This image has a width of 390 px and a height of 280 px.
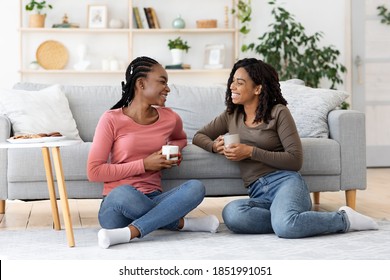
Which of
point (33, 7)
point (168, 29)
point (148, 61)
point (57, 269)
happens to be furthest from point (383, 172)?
point (57, 269)

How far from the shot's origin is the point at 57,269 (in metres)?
2.33

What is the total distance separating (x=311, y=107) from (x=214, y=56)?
2859 millimetres

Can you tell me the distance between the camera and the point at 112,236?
123 inches

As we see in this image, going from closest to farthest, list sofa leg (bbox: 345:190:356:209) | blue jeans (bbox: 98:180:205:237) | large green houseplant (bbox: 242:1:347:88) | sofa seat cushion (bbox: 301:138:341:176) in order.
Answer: blue jeans (bbox: 98:180:205:237), sofa seat cushion (bbox: 301:138:341:176), sofa leg (bbox: 345:190:356:209), large green houseplant (bbox: 242:1:347:88)

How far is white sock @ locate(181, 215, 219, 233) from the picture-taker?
349 centimetres

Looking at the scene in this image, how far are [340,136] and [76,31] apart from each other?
351 cm

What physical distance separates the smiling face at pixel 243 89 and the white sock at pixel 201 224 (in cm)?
56

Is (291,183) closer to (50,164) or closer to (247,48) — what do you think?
(50,164)

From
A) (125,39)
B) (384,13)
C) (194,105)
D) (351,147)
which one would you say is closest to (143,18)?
(125,39)

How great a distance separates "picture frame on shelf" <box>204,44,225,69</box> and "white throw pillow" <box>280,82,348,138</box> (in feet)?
8.17

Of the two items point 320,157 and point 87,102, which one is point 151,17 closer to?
point 87,102

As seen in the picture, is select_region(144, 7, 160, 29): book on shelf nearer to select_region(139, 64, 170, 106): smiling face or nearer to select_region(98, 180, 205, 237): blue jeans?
select_region(139, 64, 170, 106): smiling face

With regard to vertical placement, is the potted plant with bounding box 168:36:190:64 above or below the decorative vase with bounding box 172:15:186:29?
below

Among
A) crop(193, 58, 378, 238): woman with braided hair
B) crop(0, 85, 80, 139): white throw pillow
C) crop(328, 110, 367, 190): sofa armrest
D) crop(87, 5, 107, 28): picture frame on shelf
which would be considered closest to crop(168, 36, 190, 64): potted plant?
crop(87, 5, 107, 28): picture frame on shelf
